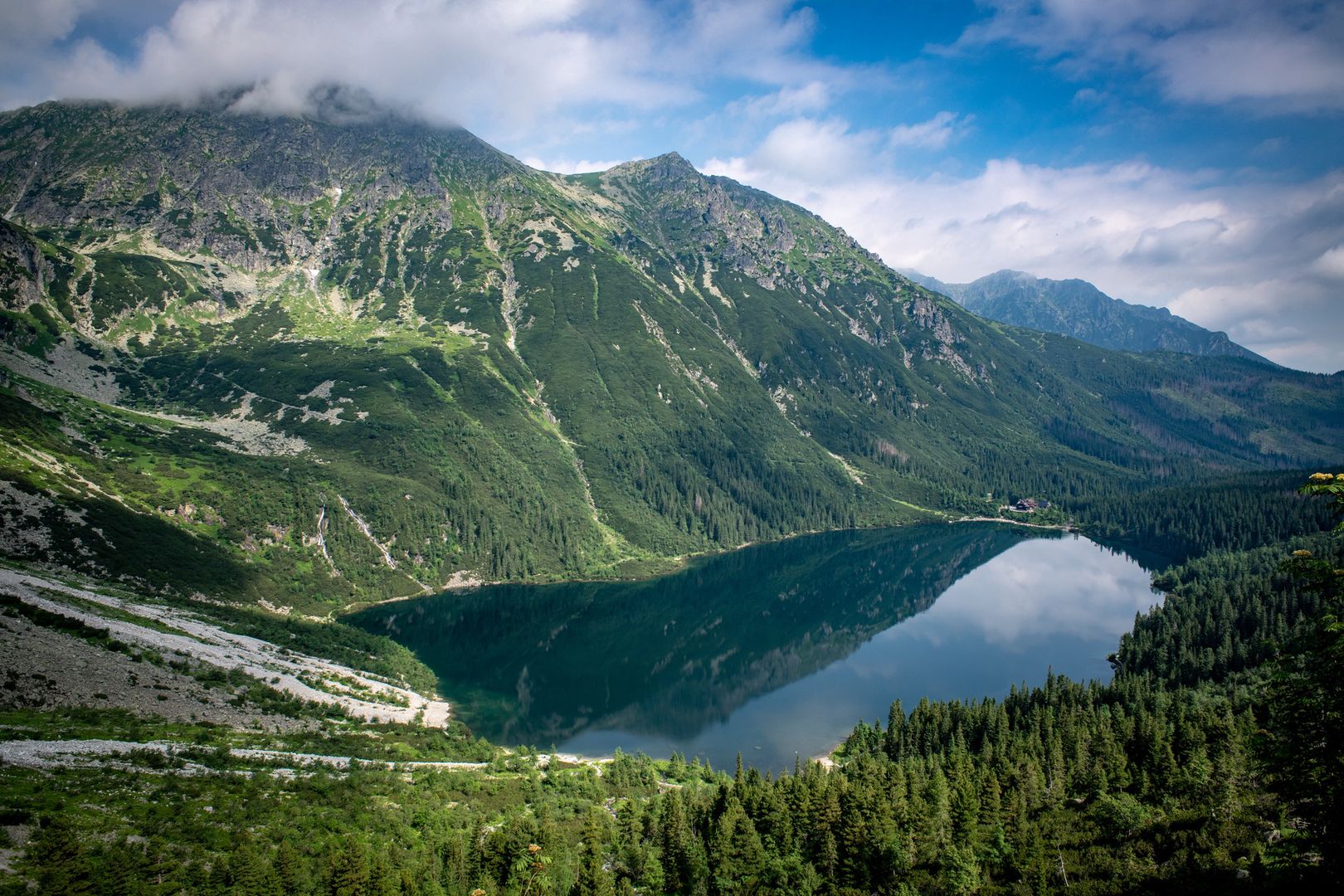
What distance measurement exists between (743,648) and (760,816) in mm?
84464

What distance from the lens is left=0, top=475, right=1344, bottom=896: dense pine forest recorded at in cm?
2875

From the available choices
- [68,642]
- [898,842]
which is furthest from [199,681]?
[898,842]

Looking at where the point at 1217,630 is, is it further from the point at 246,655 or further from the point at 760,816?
the point at 246,655

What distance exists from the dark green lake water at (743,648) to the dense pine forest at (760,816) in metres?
23.2

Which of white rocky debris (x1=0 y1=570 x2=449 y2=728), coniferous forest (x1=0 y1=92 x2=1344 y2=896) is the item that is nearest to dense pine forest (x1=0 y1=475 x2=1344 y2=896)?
coniferous forest (x1=0 y1=92 x2=1344 y2=896)

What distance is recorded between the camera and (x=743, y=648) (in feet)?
Answer: 448

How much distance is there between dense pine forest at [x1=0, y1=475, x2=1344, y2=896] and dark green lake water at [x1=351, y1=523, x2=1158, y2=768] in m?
23.2

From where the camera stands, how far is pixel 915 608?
6412 inches

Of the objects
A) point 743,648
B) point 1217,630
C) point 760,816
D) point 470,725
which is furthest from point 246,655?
point 1217,630

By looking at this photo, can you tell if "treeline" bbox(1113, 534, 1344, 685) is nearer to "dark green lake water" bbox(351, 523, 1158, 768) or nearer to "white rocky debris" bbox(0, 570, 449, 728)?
"dark green lake water" bbox(351, 523, 1158, 768)

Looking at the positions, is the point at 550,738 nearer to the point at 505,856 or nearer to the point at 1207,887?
the point at 505,856

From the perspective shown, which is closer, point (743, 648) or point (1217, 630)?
point (1217, 630)

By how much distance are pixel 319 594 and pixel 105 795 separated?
325 ft

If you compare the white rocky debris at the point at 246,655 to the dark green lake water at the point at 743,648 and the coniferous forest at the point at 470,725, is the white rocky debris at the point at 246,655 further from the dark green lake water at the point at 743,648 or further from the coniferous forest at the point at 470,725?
the dark green lake water at the point at 743,648
